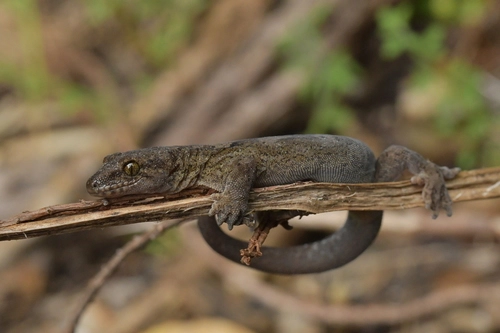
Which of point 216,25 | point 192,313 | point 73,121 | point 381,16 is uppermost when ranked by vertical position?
point 216,25

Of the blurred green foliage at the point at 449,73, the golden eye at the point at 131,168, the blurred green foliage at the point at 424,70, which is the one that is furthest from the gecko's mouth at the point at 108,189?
the blurred green foliage at the point at 449,73

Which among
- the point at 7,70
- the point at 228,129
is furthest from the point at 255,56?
the point at 7,70

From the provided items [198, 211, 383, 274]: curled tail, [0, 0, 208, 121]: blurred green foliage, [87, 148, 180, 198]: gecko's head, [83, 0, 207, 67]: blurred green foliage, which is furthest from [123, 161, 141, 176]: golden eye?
[83, 0, 207, 67]: blurred green foliage

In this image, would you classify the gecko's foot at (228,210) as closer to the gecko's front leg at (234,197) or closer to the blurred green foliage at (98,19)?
the gecko's front leg at (234,197)

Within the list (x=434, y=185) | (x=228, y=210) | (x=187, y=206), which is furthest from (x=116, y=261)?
(x=434, y=185)

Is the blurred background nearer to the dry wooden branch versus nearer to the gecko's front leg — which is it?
the gecko's front leg

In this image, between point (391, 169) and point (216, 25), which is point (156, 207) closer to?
point (391, 169)

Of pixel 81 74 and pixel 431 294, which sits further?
pixel 81 74
